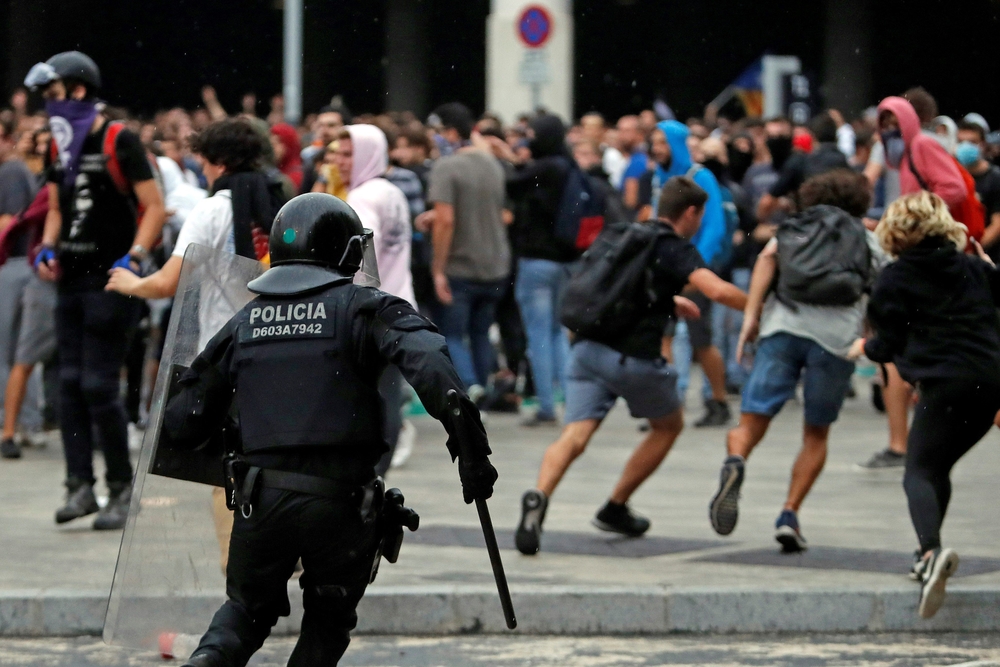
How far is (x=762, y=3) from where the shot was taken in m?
34.4

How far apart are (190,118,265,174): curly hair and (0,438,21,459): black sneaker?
4.12m

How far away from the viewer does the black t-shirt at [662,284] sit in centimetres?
710

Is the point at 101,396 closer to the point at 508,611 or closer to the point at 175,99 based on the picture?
the point at 508,611

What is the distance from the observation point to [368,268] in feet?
16.6

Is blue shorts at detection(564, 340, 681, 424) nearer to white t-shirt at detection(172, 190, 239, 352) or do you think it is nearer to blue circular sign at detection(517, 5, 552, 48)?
white t-shirt at detection(172, 190, 239, 352)

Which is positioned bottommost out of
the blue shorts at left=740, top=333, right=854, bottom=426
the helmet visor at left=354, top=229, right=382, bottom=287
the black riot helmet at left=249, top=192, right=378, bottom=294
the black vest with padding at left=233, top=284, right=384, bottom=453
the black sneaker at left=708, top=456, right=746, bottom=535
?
the black sneaker at left=708, top=456, right=746, bottom=535

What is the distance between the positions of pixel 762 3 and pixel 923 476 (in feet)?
95.8

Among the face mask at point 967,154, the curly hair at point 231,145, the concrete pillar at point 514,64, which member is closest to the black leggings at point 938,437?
the curly hair at point 231,145

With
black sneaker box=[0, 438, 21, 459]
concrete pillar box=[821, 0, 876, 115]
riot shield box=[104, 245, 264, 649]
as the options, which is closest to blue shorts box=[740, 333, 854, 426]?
riot shield box=[104, 245, 264, 649]

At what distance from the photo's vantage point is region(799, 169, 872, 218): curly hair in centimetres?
744

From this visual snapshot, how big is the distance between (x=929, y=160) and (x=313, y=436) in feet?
15.3

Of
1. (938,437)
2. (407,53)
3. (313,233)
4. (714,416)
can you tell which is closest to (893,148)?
(714,416)

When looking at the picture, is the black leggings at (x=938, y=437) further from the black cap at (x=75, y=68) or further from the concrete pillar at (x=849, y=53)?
the concrete pillar at (x=849, y=53)

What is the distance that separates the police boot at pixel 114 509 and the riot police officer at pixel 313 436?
346 cm
